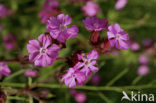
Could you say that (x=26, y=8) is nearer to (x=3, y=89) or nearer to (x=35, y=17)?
(x=35, y=17)

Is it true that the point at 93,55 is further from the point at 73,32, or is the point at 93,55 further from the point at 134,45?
the point at 134,45

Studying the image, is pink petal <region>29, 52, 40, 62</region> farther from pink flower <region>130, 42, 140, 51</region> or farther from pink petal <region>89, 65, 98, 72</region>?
pink flower <region>130, 42, 140, 51</region>

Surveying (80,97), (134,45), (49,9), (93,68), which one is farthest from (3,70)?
(134,45)

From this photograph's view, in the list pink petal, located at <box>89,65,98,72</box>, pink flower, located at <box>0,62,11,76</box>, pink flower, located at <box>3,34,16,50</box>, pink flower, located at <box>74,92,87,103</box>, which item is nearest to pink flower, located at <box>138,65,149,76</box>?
pink flower, located at <box>74,92,87,103</box>

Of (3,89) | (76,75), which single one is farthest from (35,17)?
(76,75)

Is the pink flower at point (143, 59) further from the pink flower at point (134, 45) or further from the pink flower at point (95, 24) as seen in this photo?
the pink flower at point (95, 24)

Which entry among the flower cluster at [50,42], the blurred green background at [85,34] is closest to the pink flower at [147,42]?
the blurred green background at [85,34]
